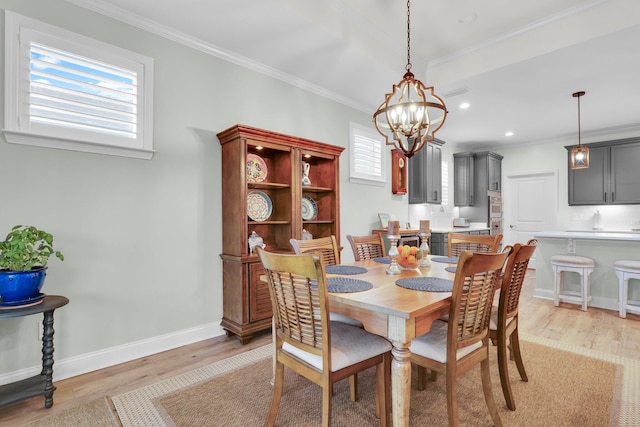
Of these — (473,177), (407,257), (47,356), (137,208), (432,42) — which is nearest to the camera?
(47,356)

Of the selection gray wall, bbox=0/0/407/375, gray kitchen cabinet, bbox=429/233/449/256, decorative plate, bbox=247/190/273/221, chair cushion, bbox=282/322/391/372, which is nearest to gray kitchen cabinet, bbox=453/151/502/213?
gray kitchen cabinet, bbox=429/233/449/256

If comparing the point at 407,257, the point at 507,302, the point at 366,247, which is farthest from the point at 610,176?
the point at 407,257

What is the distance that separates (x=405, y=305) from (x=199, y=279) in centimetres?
220

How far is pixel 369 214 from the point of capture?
191 inches

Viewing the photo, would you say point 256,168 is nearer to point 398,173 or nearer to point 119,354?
point 119,354

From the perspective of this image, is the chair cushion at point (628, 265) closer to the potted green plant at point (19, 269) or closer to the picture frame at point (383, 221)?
the picture frame at point (383, 221)

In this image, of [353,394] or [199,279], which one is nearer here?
[353,394]

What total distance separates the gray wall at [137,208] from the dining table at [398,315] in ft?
6.00

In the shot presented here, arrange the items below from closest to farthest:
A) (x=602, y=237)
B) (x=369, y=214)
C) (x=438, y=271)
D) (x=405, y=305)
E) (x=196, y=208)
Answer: (x=405, y=305)
(x=438, y=271)
(x=196, y=208)
(x=602, y=237)
(x=369, y=214)

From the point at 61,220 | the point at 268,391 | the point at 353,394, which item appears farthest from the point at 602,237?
the point at 61,220

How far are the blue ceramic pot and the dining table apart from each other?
69.1 inches

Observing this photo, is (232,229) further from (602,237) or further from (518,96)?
(602,237)

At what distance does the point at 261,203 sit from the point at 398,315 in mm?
2314

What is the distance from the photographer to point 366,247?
3.00 m
